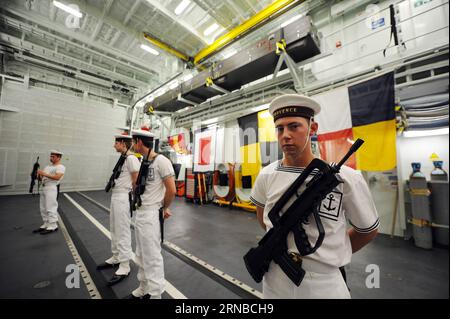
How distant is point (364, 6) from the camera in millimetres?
3812

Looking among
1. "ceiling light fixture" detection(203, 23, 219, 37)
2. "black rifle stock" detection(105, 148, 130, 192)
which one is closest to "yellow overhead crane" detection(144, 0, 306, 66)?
"ceiling light fixture" detection(203, 23, 219, 37)

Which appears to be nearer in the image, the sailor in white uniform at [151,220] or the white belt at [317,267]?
the white belt at [317,267]

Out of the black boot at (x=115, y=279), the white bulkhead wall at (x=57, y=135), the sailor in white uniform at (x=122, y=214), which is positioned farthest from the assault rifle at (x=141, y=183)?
the white bulkhead wall at (x=57, y=135)

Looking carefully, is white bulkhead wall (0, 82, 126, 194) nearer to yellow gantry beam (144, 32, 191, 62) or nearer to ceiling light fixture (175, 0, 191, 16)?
yellow gantry beam (144, 32, 191, 62)

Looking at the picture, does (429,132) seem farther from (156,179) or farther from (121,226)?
(121,226)

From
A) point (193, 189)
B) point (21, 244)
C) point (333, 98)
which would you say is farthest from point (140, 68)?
point (333, 98)

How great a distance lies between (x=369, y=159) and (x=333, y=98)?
4.42ft

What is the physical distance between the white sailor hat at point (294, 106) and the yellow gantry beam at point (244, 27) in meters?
4.36

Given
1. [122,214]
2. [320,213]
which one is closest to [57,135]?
[122,214]

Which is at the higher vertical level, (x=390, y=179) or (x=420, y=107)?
(x=420, y=107)

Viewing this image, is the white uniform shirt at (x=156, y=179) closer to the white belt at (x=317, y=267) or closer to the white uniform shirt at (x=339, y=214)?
the white uniform shirt at (x=339, y=214)

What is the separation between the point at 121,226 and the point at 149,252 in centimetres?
81

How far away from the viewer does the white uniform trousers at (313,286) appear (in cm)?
73
